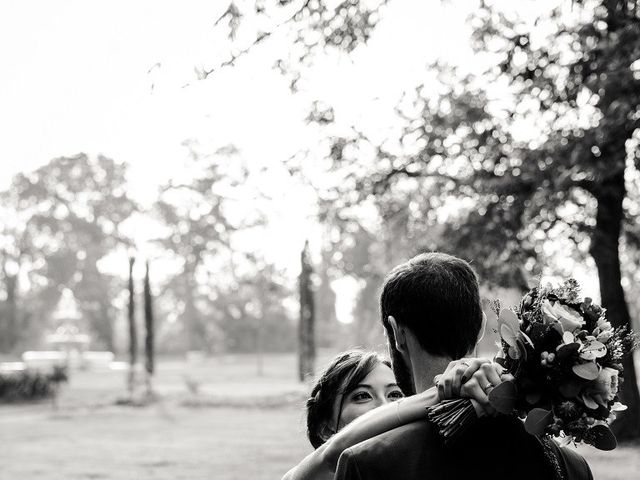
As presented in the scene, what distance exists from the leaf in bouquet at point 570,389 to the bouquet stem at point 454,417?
9.1 inches

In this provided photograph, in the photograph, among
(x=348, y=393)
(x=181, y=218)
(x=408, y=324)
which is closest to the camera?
(x=408, y=324)

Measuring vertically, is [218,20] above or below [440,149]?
below

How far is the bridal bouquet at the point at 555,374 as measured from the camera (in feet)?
6.77

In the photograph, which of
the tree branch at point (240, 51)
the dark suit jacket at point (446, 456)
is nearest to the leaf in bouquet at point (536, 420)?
the dark suit jacket at point (446, 456)

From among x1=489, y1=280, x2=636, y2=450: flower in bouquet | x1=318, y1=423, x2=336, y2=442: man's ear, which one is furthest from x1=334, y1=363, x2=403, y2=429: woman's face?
x1=489, y1=280, x2=636, y2=450: flower in bouquet

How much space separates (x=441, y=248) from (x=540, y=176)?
3.18 meters

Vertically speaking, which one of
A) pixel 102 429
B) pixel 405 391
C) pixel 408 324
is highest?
pixel 408 324

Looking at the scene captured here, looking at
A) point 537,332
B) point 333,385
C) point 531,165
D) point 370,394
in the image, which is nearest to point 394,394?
point 370,394

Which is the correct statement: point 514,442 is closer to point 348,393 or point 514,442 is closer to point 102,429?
point 348,393

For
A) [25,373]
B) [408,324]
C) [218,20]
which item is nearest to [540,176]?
[218,20]

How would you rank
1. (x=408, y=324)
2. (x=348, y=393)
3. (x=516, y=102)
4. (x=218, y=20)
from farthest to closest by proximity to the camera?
(x=516, y=102), (x=218, y=20), (x=348, y=393), (x=408, y=324)

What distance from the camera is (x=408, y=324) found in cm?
228

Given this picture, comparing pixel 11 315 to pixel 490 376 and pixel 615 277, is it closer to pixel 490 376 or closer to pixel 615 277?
pixel 615 277

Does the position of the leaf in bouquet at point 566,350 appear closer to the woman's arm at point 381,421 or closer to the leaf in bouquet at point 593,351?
the leaf in bouquet at point 593,351
